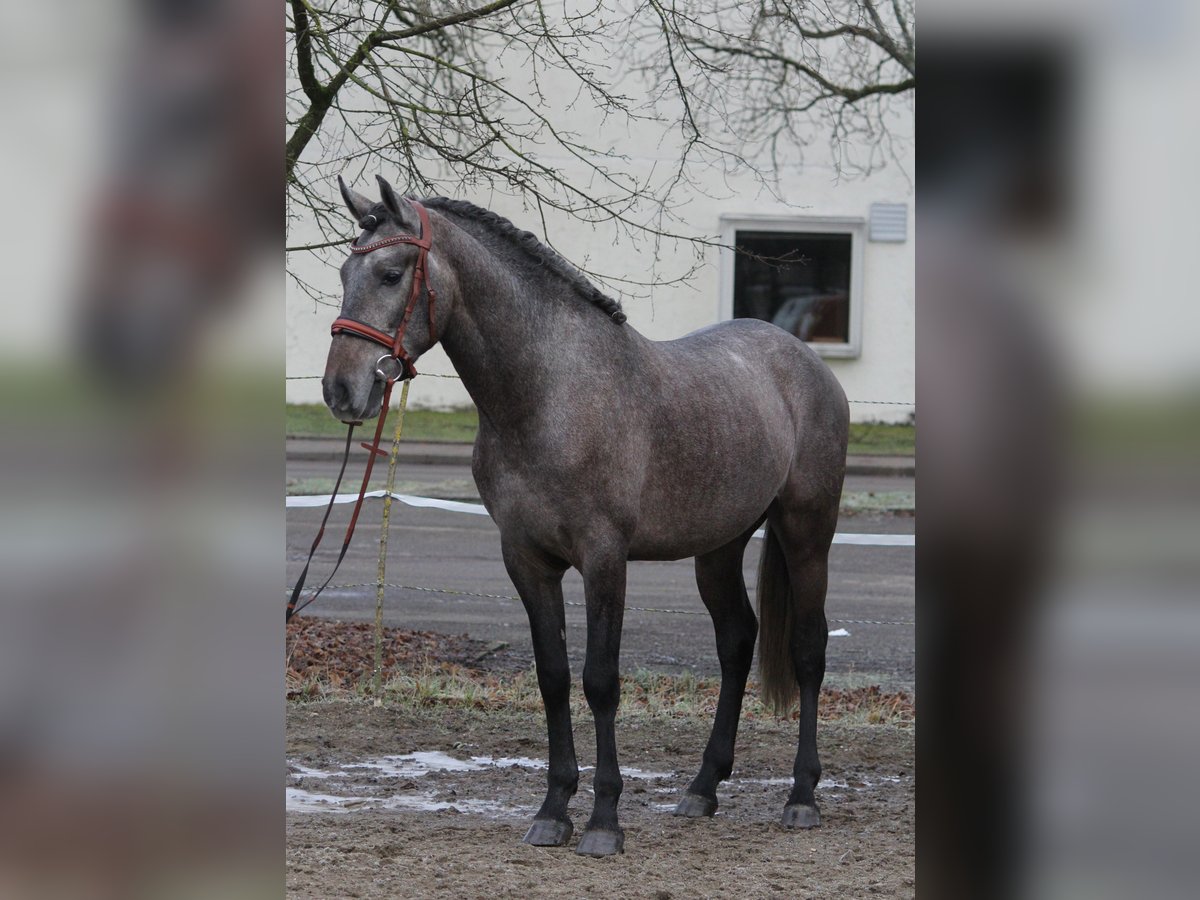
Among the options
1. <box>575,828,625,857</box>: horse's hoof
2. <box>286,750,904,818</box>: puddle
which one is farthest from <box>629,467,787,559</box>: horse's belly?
<box>286,750,904,818</box>: puddle

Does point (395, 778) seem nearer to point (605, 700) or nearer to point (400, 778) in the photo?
point (400, 778)

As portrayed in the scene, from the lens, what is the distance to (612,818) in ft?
14.1

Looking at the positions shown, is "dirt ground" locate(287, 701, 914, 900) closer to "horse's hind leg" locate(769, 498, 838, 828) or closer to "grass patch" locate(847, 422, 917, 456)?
"horse's hind leg" locate(769, 498, 838, 828)

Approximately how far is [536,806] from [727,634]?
983mm

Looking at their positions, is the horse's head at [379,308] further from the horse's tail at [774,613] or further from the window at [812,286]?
the window at [812,286]

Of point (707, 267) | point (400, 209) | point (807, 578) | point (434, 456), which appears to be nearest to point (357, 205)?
point (400, 209)

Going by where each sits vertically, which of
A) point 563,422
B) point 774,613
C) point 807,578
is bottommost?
point 774,613

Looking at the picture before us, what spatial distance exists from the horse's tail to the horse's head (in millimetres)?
1828

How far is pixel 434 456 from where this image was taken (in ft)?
51.2

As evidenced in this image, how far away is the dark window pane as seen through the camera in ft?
59.0
